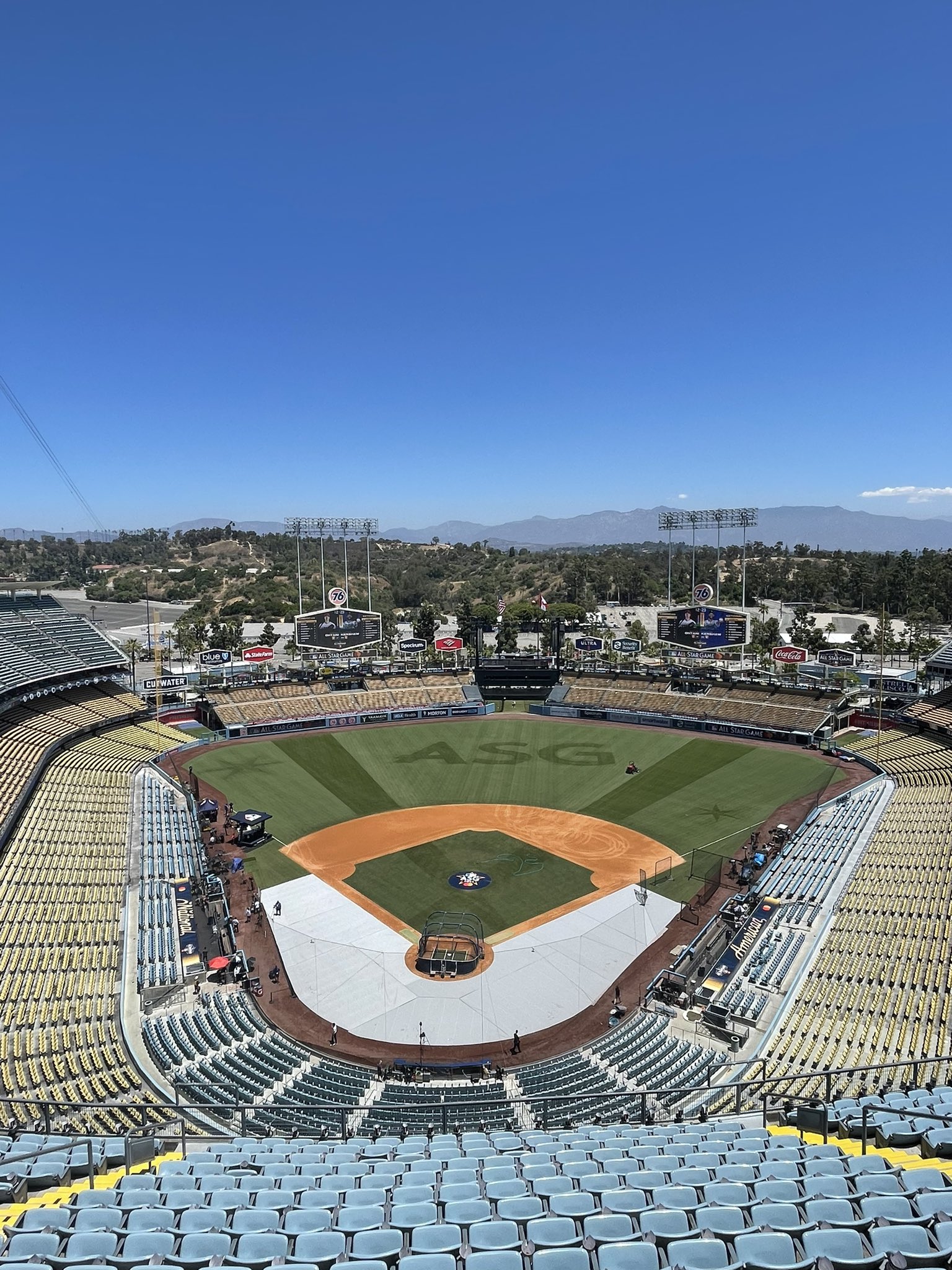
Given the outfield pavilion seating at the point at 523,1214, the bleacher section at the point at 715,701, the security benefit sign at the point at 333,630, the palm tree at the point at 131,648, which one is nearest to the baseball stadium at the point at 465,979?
the outfield pavilion seating at the point at 523,1214

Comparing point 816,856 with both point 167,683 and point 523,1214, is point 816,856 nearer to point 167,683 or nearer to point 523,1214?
point 523,1214

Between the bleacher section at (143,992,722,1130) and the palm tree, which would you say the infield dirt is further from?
the palm tree

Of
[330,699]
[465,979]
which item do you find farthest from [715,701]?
[465,979]

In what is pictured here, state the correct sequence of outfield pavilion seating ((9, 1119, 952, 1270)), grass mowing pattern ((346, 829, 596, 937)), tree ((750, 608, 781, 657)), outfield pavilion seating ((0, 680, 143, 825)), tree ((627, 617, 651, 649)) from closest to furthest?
outfield pavilion seating ((9, 1119, 952, 1270)) < grass mowing pattern ((346, 829, 596, 937)) < outfield pavilion seating ((0, 680, 143, 825)) < tree ((750, 608, 781, 657)) < tree ((627, 617, 651, 649))

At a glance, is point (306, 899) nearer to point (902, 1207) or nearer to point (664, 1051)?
point (664, 1051)

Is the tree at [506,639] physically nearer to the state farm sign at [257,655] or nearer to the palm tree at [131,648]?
the state farm sign at [257,655]

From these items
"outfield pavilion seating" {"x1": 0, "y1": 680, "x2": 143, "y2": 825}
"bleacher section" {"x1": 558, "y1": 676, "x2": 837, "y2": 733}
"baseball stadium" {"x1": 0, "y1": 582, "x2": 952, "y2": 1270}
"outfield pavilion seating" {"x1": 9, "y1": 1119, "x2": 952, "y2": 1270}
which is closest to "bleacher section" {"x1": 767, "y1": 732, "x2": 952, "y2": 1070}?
"baseball stadium" {"x1": 0, "y1": 582, "x2": 952, "y2": 1270}

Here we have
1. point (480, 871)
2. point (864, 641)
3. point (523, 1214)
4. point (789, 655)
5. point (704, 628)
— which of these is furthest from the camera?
point (864, 641)
